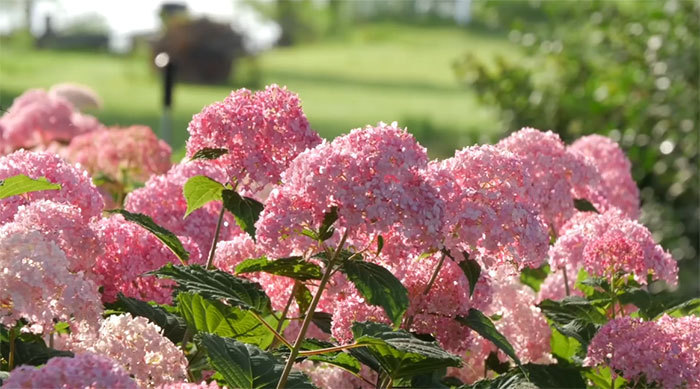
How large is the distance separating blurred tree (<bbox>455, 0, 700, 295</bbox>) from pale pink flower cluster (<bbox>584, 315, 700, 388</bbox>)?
468 centimetres

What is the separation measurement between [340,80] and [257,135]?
902 inches

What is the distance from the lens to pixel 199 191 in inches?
76.2

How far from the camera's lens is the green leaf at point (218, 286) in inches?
66.4

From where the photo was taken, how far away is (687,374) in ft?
6.27

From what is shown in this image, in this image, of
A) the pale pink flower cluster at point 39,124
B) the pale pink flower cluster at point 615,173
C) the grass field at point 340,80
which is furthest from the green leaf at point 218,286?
the grass field at point 340,80

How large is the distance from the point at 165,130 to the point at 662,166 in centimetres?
327

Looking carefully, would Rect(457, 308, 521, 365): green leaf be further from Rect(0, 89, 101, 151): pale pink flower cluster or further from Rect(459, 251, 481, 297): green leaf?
Rect(0, 89, 101, 151): pale pink flower cluster

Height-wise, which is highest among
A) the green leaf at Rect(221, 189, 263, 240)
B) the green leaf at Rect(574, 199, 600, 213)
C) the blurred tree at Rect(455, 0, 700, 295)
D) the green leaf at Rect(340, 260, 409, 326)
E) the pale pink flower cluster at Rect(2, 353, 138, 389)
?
the blurred tree at Rect(455, 0, 700, 295)

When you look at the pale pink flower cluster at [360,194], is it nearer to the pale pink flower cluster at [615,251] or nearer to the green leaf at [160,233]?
the green leaf at [160,233]

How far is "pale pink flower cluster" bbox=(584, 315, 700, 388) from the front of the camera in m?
1.91

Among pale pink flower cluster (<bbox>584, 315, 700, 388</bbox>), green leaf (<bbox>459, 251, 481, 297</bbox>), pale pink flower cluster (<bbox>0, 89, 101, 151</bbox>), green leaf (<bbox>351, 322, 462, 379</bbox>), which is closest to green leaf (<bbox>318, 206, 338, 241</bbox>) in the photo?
green leaf (<bbox>351, 322, 462, 379</bbox>)

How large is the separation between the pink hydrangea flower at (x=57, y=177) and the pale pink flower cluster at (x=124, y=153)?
115 cm

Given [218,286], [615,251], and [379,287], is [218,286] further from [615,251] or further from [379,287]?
[615,251]

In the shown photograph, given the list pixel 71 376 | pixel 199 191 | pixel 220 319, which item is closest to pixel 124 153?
pixel 199 191
